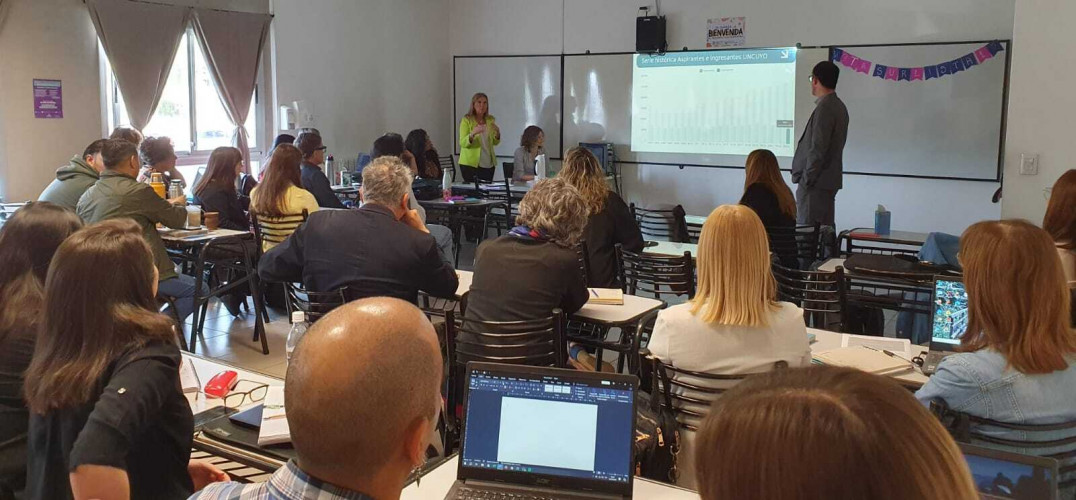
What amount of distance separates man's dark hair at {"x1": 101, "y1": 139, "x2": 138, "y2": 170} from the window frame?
3083 millimetres

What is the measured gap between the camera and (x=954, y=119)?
26.4ft

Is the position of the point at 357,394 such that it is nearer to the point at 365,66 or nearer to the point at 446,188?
the point at 446,188

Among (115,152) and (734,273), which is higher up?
(115,152)

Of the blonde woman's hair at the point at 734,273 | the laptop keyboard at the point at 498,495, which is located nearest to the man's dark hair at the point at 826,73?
the blonde woman's hair at the point at 734,273

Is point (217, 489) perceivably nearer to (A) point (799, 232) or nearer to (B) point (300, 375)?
(B) point (300, 375)

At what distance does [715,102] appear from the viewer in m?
9.50

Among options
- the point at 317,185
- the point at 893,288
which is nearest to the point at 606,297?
the point at 893,288

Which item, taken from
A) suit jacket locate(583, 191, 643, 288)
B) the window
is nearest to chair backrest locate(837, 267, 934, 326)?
suit jacket locate(583, 191, 643, 288)

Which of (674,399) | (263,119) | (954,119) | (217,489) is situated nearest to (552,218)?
(674,399)

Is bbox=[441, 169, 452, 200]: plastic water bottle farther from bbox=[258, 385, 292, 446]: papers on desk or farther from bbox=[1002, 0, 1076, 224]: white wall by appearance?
bbox=[258, 385, 292, 446]: papers on desk

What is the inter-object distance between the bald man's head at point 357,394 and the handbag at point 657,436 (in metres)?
1.14

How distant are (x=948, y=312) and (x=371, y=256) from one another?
236 centimetres

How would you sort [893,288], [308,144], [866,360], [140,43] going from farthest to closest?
[140,43] < [308,144] < [893,288] < [866,360]

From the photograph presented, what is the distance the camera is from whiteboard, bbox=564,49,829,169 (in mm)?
9969
